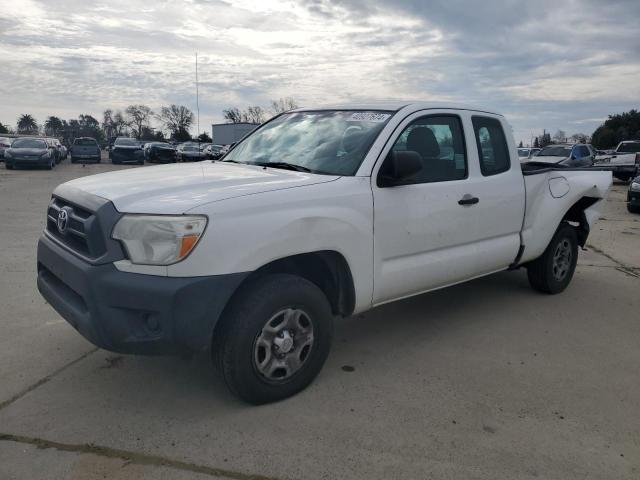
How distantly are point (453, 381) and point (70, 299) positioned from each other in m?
2.52

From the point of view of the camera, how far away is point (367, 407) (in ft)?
10.9

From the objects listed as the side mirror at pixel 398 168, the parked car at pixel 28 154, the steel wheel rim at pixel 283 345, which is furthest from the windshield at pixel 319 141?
the parked car at pixel 28 154

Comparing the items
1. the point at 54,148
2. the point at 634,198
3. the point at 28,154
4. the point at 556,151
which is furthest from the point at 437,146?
the point at 54,148

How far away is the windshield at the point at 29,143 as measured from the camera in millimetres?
24656

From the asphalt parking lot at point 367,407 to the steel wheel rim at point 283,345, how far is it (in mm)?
223

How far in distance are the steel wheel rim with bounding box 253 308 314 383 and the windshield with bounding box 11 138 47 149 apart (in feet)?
83.7

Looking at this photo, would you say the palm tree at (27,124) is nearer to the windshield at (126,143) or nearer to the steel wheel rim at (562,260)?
the windshield at (126,143)

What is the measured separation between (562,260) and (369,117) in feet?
9.96

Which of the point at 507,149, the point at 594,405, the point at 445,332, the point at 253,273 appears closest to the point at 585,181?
the point at 507,149

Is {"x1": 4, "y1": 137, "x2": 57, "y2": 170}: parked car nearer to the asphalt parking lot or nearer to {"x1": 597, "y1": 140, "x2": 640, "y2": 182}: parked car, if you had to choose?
the asphalt parking lot

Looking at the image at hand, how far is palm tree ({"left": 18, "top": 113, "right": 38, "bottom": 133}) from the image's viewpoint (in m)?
108

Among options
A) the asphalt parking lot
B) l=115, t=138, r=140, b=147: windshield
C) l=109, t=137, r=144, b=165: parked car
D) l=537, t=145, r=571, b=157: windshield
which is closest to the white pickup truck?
the asphalt parking lot

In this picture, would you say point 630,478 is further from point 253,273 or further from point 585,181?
point 585,181

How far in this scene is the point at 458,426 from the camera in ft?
10.2
